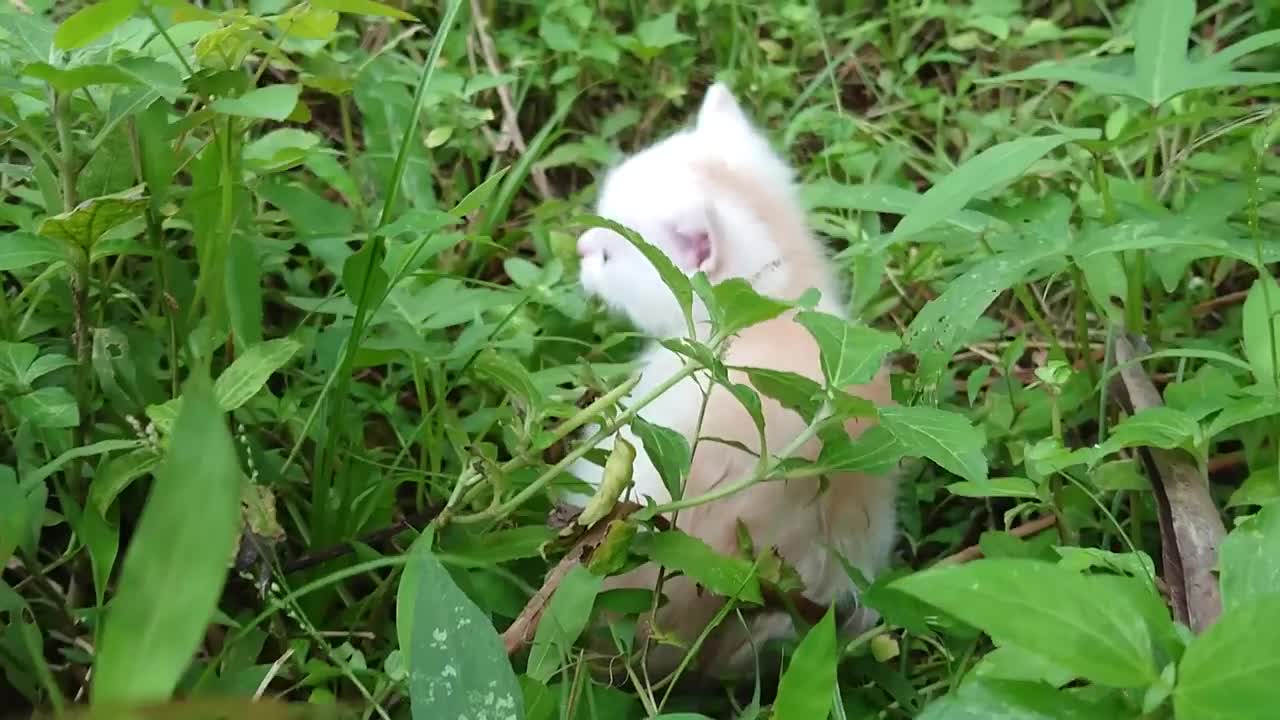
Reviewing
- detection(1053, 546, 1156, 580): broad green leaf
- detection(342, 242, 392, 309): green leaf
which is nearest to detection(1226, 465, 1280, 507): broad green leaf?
detection(1053, 546, 1156, 580): broad green leaf

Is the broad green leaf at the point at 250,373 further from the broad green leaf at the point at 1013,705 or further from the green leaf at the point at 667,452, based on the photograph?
the broad green leaf at the point at 1013,705

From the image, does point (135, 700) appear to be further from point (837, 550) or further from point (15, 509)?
point (837, 550)

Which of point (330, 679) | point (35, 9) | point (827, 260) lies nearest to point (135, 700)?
point (330, 679)

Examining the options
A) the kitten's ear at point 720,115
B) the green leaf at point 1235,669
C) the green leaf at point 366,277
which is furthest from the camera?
the kitten's ear at point 720,115

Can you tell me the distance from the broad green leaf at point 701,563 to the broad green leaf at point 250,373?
Answer: 0.33 metres

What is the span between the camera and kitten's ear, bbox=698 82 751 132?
155 cm

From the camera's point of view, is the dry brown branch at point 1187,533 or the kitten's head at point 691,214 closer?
the dry brown branch at point 1187,533

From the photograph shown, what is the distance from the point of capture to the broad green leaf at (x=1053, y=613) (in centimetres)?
52

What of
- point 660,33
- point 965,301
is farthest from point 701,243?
point 660,33

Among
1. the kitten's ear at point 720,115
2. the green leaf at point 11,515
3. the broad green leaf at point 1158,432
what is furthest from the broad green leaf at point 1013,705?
the kitten's ear at point 720,115

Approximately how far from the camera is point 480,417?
1169 mm

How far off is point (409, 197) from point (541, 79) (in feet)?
1.94

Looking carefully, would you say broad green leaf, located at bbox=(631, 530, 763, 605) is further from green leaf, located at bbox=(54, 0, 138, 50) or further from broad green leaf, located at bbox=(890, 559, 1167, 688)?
green leaf, located at bbox=(54, 0, 138, 50)

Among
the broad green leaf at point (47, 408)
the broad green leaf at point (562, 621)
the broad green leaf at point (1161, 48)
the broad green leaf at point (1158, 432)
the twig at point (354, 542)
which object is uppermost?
the broad green leaf at point (1161, 48)
